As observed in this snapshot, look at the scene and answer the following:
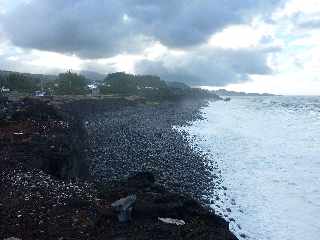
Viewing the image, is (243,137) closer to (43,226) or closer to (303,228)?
(303,228)

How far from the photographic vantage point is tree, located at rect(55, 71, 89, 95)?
10405 cm

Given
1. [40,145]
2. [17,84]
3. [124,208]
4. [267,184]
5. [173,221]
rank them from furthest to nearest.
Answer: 1. [17,84]
2. [267,184]
3. [40,145]
4. [173,221]
5. [124,208]

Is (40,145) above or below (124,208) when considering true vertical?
above

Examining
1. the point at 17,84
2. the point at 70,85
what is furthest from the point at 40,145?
the point at 70,85

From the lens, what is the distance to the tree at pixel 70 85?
341 ft

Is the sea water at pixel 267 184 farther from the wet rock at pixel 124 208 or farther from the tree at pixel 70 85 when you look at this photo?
the tree at pixel 70 85

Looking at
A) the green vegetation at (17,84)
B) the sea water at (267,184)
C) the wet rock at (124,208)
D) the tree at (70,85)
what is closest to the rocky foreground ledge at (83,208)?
the wet rock at (124,208)

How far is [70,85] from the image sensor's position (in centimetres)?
10469

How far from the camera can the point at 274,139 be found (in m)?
56.0

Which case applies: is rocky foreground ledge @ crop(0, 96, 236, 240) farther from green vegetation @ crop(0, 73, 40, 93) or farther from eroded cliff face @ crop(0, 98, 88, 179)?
green vegetation @ crop(0, 73, 40, 93)

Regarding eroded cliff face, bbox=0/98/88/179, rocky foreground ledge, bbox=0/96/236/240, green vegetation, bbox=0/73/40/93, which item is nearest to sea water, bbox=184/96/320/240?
rocky foreground ledge, bbox=0/96/236/240

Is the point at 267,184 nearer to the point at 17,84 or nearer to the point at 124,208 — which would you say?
the point at 124,208

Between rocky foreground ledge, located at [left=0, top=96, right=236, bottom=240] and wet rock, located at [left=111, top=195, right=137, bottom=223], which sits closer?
rocky foreground ledge, located at [left=0, top=96, right=236, bottom=240]

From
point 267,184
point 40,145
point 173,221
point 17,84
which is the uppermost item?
point 17,84
